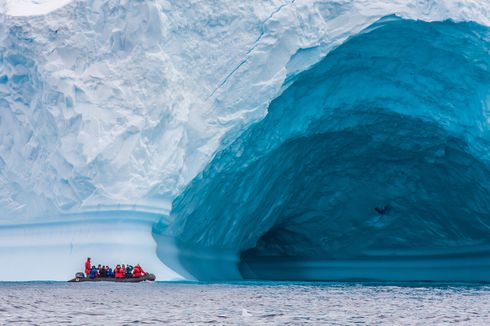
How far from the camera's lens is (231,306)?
10.4 meters

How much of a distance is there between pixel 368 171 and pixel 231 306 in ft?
27.2

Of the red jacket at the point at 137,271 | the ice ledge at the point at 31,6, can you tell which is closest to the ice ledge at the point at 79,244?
the red jacket at the point at 137,271

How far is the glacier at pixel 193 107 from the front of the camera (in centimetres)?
1382

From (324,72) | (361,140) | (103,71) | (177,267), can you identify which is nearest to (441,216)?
(361,140)

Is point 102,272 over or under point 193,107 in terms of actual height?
under

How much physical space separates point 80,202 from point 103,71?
8.39ft

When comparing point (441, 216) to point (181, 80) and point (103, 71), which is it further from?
point (103, 71)

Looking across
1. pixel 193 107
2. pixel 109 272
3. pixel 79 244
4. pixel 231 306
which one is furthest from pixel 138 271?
pixel 231 306

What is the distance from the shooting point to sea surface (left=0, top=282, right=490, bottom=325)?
873 cm

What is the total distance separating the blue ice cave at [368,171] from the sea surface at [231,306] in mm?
2198

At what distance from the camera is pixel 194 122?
14430mm

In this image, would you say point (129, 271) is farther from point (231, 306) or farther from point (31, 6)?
point (31, 6)

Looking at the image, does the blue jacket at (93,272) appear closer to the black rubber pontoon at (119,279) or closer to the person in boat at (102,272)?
the black rubber pontoon at (119,279)

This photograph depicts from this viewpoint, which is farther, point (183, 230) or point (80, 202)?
point (183, 230)
